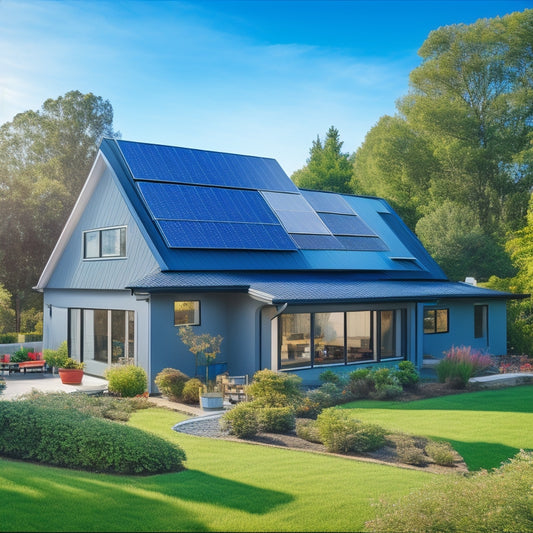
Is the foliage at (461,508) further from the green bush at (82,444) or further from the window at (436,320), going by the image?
the window at (436,320)

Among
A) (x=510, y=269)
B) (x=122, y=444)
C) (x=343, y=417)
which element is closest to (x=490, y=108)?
(x=510, y=269)

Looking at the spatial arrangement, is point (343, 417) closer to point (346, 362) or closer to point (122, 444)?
point (122, 444)

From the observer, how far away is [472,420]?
529 inches

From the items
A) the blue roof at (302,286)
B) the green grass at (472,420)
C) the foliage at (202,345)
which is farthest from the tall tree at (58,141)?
the green grass at (472,420)

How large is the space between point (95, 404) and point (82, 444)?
17.2ft

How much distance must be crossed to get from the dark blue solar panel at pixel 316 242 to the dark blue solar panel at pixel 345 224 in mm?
742

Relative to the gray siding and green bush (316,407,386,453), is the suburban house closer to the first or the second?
the gray siding

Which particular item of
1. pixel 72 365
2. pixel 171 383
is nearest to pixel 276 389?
pixel 171 383

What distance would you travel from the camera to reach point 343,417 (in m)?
11.2

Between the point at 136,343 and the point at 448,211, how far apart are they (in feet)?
96.4

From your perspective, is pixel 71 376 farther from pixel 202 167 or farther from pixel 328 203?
pixel 328 203

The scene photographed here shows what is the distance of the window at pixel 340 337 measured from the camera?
18266mm

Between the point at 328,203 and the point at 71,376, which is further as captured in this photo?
the point at 328,203

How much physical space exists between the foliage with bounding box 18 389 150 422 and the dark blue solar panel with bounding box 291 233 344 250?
28.2 ft
